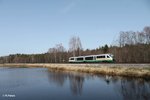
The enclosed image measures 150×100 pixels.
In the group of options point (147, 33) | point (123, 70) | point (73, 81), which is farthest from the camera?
point (147, 33)

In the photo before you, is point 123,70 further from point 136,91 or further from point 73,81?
point 136,91

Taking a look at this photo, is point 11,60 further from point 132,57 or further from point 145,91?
point 145,91

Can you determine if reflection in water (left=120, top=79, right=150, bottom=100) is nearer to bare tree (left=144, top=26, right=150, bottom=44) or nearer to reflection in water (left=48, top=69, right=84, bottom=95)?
reflection in water (left=48, top=69, right=84, bottom=95)

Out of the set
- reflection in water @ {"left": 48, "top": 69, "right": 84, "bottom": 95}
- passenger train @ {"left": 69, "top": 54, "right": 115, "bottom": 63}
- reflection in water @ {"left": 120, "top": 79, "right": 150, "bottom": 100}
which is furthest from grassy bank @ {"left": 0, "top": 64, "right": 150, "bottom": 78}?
passenger train @ {"left": 69, "top": 54, "right": 115, "bottom": 63}

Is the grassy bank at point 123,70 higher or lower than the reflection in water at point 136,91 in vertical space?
higher

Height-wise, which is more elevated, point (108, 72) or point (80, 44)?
point (80, 44)

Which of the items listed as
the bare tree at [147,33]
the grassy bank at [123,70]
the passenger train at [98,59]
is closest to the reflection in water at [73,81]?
the grassy bank at [123,70]

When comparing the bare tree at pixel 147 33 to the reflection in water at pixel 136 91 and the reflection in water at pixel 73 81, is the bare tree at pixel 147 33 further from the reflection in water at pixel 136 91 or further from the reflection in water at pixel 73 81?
the reflection in water at pixel 136 91

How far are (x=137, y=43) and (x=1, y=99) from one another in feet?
186

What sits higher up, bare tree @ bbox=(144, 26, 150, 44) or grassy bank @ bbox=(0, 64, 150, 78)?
bare tree @ bbox=(144, 26, 150, 44)

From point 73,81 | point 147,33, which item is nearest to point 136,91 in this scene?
point 73,81

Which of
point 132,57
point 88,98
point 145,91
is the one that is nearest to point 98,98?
point 88,98

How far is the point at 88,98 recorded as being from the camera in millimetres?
18906

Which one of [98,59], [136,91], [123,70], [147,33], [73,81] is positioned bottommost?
[136,91]
